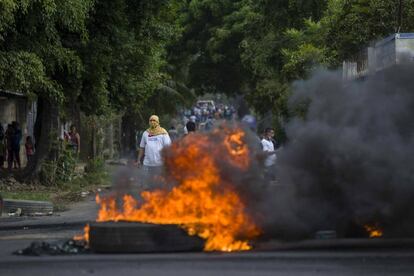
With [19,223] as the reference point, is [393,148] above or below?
above

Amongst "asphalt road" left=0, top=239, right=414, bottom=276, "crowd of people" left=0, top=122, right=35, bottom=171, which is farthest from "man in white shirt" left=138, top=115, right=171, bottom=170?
"crowd of people" left=0, top=122, right=35, bottom=171

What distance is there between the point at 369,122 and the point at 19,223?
21.6ft

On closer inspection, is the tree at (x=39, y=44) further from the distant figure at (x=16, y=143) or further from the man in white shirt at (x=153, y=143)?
the distant figure at (x=16, y=143)

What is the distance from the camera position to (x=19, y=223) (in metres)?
14.1

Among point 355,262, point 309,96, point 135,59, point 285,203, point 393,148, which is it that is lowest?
point 355,262

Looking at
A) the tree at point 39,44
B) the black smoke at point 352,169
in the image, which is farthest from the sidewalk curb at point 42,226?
the black smoke at point 352,169

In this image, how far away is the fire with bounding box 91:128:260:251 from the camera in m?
9.79

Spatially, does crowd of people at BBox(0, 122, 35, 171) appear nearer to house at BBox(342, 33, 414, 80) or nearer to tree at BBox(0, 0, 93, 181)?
tree at BBox(0, 0, 93, 181)

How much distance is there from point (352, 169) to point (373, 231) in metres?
0.97

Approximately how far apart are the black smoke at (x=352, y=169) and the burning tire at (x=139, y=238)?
1.08 metres

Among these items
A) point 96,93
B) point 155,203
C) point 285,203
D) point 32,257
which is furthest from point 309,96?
point 96,93

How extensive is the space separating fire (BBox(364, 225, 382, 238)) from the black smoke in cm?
9

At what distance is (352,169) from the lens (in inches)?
400

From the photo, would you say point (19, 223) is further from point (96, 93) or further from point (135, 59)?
point (135, 59)
